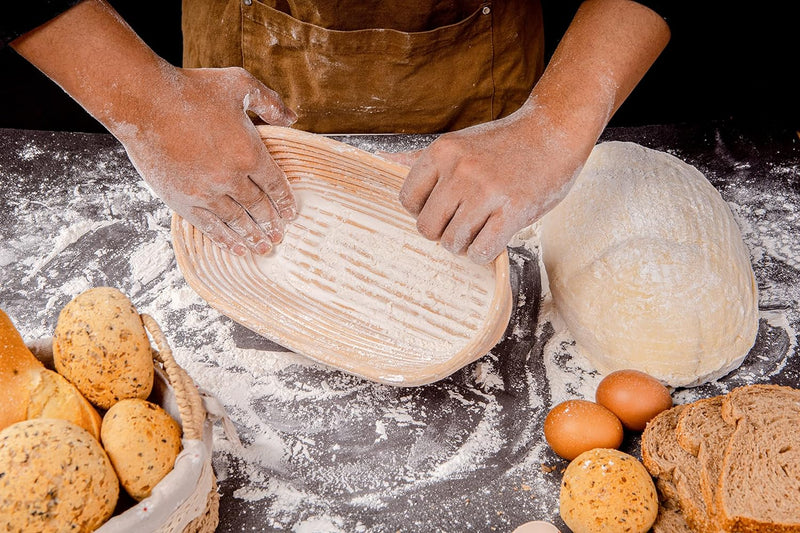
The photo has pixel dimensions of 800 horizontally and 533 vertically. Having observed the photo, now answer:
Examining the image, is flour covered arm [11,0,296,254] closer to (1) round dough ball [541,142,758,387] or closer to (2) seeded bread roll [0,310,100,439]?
(2) seeded bread roll [0,310,100,439]

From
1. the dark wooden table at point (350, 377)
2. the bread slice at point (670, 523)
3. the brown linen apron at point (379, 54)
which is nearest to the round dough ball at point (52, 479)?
the dark wooden table at point (350, 377)

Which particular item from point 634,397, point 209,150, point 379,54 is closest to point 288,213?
point 209,150

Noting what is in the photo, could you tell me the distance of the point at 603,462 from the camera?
1.20 meters

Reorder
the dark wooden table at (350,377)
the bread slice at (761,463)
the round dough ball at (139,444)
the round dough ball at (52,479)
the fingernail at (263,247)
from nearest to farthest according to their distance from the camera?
the round dough ball at (52,479) → the round dough ball at (139,444) → the bread slice at (761,463) → the dark wooden table at (350,377) → the fingernail at (263,247)

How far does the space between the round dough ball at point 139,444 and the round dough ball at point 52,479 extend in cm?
3

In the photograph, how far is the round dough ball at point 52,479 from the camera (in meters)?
0.88

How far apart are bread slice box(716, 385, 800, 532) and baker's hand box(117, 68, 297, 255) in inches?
39.9

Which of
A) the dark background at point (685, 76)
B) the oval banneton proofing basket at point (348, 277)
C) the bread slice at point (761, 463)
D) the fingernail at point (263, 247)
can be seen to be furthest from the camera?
the dark background at point (685, 76)

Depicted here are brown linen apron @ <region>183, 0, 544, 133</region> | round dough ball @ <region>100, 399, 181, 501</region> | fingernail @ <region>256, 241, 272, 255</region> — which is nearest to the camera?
round dough ball @ <region>100, 399, 181, 501</region>

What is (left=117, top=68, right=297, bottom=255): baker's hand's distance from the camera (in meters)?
1.33

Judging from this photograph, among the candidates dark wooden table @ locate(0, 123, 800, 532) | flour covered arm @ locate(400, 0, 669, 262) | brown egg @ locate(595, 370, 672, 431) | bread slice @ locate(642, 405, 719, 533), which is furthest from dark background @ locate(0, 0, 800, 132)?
bread slice @ locate(642, 405, 719, 533)

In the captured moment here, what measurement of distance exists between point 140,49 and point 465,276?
797mm

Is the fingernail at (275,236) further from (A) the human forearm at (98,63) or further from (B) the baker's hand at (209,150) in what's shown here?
(A) the human forearm at (98,63)

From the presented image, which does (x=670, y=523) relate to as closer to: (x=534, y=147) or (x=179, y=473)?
(x=534, y=147)
